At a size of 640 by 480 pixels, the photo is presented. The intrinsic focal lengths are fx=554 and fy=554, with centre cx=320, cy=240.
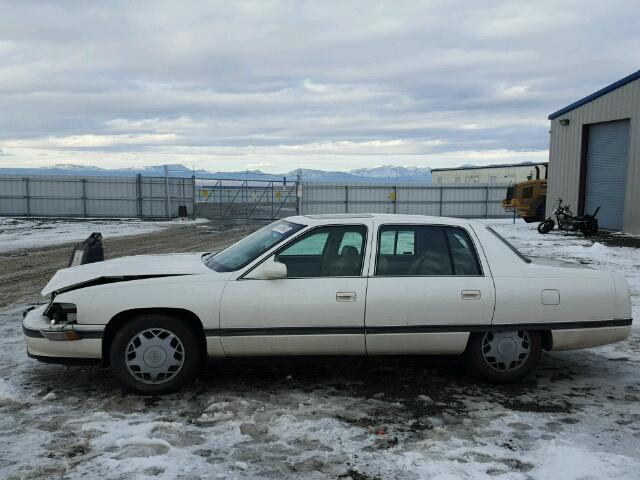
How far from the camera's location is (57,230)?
70.1ft

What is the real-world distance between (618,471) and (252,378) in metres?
2.83

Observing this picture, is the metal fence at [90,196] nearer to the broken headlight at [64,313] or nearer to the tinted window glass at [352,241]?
the broken headlight at [64,313]

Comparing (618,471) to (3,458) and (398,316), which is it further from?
(3,458)

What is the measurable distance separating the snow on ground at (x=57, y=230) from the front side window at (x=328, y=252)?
507 inches

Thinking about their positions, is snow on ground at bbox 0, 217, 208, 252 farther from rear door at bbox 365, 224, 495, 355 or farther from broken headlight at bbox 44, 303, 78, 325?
rear door at bbox 365, 224, 495, 355

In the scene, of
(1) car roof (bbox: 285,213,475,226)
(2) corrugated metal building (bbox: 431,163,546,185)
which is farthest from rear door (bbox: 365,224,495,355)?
(2) corrugated metal building (bbox: 431,163,546,185)

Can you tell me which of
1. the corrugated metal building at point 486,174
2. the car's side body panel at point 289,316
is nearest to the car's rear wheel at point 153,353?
the car's side body panel at point 289,316

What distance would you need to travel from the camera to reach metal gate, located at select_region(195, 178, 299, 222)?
30234mm

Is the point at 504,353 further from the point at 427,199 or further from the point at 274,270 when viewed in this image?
the point at 427,199

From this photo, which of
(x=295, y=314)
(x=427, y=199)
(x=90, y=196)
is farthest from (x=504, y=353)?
(x=90, y=196)

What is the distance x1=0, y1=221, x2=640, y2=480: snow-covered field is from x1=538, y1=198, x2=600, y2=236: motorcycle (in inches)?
560

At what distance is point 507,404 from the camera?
430cm

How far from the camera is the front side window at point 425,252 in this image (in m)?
4.61

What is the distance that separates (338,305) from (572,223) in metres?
16.5
